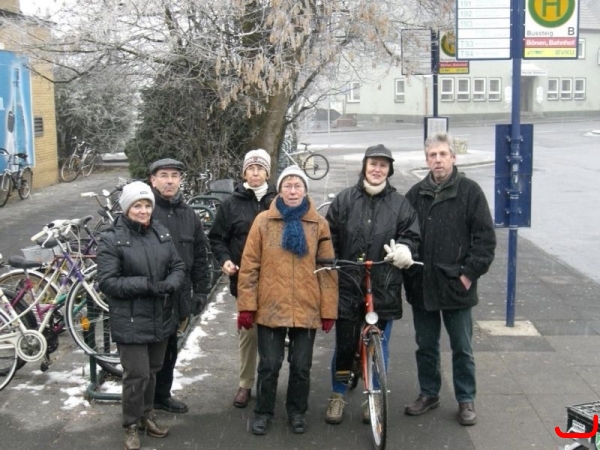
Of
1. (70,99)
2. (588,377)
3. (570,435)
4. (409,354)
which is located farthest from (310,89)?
(70,99)

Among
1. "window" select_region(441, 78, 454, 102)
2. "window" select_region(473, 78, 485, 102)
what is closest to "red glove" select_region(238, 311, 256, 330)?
"window" select_region(441, 78, 454, 102)

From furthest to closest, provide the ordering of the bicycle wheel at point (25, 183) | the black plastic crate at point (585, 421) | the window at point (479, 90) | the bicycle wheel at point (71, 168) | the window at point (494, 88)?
the window at point (494, 88)
the window at point (479, 90)
the bicycle wheel at point (71, 168)
the bicycle wheel at point (25, 183)
the black plastic crate at point (585, 421)

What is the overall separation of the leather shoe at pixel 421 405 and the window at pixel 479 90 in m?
50.0

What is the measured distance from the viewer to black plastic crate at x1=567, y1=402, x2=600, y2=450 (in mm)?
3430

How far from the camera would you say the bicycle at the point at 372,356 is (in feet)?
15.1

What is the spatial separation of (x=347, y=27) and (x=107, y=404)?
227 inches

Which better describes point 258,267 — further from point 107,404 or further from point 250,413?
point 107,404

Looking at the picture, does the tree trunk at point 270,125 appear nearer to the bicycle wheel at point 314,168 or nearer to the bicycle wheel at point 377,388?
the bicycle wheel at point 377,388

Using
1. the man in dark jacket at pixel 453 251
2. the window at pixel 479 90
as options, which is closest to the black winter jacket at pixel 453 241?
the man in dark jacket at pixel 453 251

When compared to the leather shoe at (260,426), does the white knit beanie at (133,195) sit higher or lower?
higher

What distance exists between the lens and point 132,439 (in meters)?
4.63

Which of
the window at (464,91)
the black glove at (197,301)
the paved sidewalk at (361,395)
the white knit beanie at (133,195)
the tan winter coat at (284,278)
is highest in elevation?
the window at (464,91)

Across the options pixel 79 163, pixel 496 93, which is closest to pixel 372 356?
pixel 79 163

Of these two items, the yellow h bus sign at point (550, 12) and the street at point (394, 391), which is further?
the yellow h bus sign at point (550, 12)
